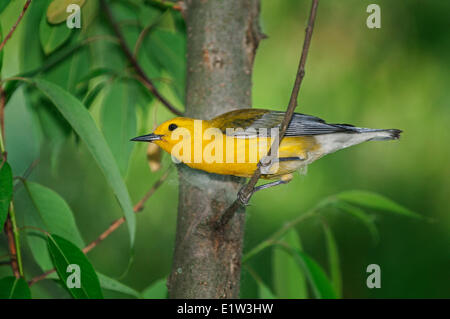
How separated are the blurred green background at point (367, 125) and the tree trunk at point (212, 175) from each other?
34.2 inches

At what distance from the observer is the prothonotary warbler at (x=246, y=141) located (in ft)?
6.80

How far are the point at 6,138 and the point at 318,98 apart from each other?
1.99m

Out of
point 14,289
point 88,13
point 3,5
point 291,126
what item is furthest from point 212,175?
point 88,13

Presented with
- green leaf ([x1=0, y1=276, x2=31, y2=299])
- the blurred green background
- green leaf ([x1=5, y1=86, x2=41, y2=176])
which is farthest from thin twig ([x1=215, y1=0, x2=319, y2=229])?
the blurred green background

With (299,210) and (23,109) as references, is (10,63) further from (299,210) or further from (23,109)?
(299,210)

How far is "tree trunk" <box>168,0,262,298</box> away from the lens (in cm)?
209

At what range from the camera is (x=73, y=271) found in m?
1.87

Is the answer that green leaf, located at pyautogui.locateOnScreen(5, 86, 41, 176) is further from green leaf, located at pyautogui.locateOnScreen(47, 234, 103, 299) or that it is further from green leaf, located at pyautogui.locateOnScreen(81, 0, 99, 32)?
green leaf, located at pyautogui.locateOnScreen(47, 234, 103, 299)

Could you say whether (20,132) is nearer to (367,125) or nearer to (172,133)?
(172,133)

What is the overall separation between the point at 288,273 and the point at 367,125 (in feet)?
3.99

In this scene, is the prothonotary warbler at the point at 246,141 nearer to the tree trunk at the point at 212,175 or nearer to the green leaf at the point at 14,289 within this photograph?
the tree trunk at the point at 212,175

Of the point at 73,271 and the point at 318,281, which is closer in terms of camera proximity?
the point at 73,271
